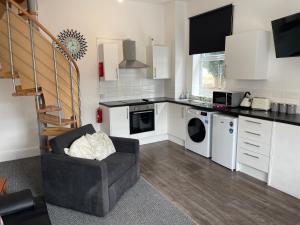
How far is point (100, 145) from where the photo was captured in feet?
9.62

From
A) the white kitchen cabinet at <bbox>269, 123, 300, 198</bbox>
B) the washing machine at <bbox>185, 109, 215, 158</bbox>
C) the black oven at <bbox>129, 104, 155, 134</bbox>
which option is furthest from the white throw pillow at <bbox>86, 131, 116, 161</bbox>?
the white kitchen cabinet at <bbox>269, 123, 300, 198</bbox>

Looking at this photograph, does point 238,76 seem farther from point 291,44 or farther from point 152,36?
point 152,36

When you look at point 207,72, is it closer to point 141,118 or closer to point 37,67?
point 141,118

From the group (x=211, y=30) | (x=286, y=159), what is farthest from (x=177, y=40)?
(x=286, y=159)

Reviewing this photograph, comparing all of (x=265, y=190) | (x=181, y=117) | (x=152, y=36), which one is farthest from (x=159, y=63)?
(x=265, y=190)

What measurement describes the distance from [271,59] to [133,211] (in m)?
2.78

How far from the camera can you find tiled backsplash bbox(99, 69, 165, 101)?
185 inches

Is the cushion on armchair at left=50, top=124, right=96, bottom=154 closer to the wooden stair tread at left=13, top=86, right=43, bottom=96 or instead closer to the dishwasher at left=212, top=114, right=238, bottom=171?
the wooden stair tread at left=13, top=86, right=43, bottom=96

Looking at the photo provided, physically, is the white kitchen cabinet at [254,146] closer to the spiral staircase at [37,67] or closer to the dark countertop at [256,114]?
the dark countertop at [256,114]

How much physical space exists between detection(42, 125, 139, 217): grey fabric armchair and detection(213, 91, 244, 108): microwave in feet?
6.36

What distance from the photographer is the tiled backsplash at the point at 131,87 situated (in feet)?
15.4

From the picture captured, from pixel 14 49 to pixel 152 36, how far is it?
2.96 meters

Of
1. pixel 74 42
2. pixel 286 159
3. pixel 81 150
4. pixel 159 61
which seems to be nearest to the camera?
pixel 81 150

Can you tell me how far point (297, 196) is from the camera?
2.74m
